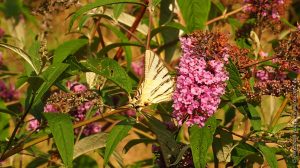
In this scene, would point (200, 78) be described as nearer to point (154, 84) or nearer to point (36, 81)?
point (154, 84)

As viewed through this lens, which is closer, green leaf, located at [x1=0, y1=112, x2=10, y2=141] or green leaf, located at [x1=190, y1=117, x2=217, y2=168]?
green leaf, located at [x1=190, y1=117, x2=217, y2=168]

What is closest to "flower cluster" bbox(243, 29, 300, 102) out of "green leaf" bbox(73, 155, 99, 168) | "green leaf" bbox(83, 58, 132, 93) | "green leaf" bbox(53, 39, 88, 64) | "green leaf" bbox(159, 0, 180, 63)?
"green leaf" bbox(83, 58, 132, 93)

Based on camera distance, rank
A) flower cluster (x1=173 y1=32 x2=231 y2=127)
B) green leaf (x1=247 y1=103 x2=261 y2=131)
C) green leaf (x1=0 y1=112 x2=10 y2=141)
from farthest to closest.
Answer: green leaf (x1=0 y1=112 x2=10 y2=141), green leaf (x1=247 y1=103 x2=261 y2=131), flower cluster (x1=173 y1=32 x2=231 y2=127)

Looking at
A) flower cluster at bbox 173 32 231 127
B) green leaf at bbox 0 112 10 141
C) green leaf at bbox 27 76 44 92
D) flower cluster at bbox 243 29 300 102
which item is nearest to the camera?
flower cluster at bbox 173 32 231 127

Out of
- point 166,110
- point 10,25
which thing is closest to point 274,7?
point 166,110

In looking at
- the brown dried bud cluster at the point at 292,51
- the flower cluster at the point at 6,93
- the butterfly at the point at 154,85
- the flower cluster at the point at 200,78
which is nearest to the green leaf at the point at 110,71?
the butterfly at the point at 154,85

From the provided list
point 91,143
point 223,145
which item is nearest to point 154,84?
Result: point 223,145

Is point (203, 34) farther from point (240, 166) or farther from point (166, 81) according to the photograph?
point (240, 166)

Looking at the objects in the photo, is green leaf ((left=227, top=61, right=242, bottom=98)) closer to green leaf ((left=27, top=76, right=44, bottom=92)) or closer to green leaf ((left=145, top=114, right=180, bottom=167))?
green leaf ((left=145, top=114, right=180, bottom=167))
